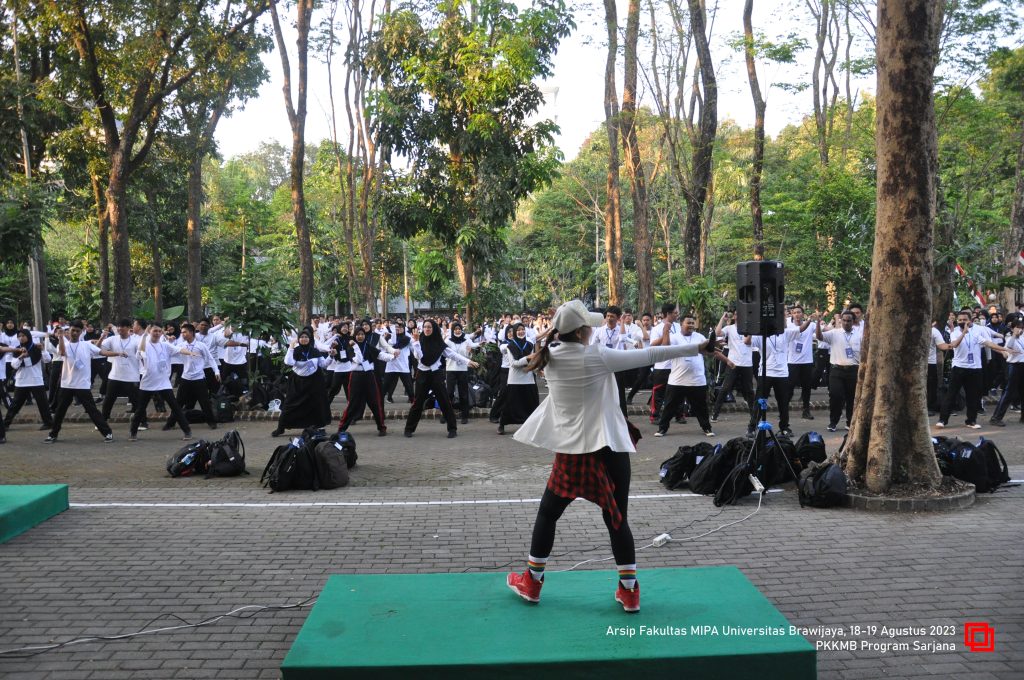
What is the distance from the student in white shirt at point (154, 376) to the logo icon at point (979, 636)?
37.4 feet

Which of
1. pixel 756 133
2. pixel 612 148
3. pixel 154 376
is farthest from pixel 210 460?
pixel 612 148

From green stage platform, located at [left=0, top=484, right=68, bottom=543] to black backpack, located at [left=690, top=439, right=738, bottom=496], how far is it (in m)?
6.45

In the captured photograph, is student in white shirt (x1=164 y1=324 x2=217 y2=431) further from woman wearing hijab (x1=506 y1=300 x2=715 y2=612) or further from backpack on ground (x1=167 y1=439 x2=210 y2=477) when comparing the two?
woman wearing hijab (x1=506 y1=300 x2=715 y2=612)

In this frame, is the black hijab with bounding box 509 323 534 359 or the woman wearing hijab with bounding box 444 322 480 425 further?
the woman wearing hijab with bounding box 444 322 480 425

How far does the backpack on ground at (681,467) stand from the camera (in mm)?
9102

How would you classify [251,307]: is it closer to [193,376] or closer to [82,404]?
[193,376]

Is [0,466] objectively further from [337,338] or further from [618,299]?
[618,299]

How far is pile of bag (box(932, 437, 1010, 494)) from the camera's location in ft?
27.9

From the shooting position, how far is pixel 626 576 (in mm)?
4812

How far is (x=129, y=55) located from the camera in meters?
18.6

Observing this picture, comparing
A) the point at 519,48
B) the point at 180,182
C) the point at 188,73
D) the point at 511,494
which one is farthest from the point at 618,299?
the point at 511,494

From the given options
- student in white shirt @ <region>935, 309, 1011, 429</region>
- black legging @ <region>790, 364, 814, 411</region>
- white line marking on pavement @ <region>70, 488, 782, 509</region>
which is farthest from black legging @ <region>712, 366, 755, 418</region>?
white line marking on pavement @ <region>70, 488, 782, 509</region>

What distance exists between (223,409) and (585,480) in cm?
1217

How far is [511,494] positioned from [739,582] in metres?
3.97
